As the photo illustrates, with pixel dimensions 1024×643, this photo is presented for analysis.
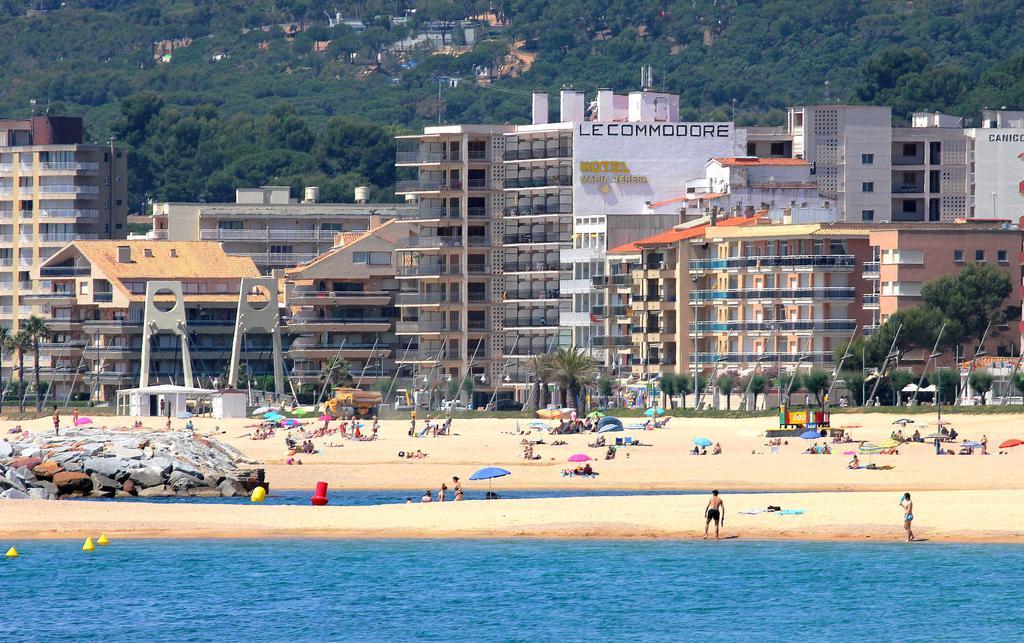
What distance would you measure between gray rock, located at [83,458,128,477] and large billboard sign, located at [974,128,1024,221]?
90440 mm

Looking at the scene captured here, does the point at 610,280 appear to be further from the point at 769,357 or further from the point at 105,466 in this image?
the point at 105,466

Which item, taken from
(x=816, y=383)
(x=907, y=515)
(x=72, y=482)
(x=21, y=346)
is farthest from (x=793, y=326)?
(x=907, y=515)

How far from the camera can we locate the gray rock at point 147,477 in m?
87.2

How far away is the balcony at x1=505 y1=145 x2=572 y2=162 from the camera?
150 metres

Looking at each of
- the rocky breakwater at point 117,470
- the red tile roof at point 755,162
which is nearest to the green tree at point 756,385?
the red tile roof at point 755,162

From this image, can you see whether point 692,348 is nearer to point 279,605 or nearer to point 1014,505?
point 1014,505

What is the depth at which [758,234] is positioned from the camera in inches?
5039

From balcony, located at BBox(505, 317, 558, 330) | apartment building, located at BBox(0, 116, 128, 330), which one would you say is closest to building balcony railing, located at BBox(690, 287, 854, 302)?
balcony, located at BBox(505, 317, 558, 330)

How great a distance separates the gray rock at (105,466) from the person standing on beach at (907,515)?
32.2 metres

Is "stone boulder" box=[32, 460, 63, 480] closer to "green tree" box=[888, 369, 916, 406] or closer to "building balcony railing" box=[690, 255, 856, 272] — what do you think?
"green tree" box=[888, 369, 916, 406]

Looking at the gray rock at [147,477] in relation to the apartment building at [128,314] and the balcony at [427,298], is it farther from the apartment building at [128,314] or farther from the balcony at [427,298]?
the apartment building at [128,314]

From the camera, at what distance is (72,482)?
85.6 metres

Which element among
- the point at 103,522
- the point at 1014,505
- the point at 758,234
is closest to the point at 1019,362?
the point at 758,234

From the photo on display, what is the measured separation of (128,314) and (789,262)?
179 feet
